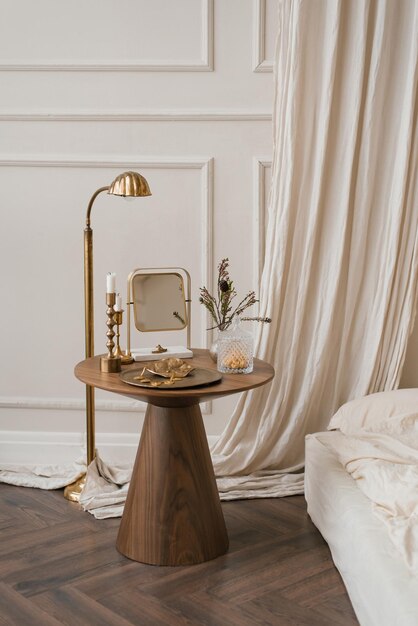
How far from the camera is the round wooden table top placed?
239 cm

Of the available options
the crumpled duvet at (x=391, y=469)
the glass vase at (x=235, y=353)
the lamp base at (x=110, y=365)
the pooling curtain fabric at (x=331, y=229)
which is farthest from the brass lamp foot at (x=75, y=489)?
the crumpled duvet at (x=391, y=469)

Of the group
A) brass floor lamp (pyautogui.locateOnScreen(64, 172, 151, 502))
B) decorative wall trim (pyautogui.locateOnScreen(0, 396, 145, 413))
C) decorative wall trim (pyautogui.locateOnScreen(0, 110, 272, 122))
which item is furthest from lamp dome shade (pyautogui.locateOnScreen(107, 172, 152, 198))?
decorative wall trim (pyautogui.locateOnScreen(0, 396, 145, 413))

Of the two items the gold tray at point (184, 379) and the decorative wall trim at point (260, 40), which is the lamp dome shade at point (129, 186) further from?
the decorative wall trim at point (260, 40)

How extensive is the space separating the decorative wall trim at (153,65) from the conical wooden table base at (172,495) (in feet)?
4.44

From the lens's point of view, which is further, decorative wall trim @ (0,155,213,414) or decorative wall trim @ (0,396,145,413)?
decorative wall trim @ (0,396,145,413)

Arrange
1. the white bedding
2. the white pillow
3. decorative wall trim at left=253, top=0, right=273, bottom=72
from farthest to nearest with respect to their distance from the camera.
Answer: decorative wall trim at left=253, top=0, right=273, bottom=72 < the white pillow < the white bedding

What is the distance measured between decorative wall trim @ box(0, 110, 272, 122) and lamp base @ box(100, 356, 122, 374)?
105cm

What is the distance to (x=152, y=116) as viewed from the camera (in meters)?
3.21

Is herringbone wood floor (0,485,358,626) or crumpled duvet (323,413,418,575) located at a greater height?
crumpled duvet (323,413,418,575)

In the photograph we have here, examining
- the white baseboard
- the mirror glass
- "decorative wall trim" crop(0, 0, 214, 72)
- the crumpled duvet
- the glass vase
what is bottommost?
the white baseboard

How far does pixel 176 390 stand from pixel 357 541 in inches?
24.9

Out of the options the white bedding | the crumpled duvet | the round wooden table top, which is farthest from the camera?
the round wooden table top

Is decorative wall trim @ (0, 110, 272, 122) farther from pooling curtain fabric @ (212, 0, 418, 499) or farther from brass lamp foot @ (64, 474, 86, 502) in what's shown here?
brass lamp foot @ (64, 474, 86, 502)

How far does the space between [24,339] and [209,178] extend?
960 mm
